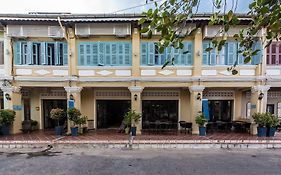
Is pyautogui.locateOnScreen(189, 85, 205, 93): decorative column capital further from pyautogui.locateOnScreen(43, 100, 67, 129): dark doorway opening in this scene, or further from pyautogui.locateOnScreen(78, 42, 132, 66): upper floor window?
pyautogui.locateOnScreen(43, 100, 67, 129): dark doorway opening

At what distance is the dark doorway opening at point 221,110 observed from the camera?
12.8 meters

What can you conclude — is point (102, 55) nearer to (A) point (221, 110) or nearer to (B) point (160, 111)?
(B) point (160, 111)

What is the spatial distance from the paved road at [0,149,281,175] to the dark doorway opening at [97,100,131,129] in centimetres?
484

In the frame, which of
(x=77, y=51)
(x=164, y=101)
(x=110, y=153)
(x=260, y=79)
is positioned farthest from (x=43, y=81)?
(x=260, y=79)

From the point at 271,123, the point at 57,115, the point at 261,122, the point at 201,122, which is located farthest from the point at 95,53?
the point at 271,123

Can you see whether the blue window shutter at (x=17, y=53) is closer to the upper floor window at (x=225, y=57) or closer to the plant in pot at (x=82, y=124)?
the plant in pot at (x=82, y=124)

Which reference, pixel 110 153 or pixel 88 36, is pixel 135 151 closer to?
pixel 110 153

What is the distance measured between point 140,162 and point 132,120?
12.4 feet

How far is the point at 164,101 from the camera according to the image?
12.9 m

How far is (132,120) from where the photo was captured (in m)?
10.5

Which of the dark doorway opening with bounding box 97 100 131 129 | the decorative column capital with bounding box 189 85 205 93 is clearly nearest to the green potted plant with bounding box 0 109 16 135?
the dark doorway opening with bounding box 97 100 131 129

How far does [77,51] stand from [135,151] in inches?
252

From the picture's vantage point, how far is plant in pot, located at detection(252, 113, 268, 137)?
392 inches

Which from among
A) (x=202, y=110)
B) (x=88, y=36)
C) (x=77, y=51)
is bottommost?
(x=202, y=110)
